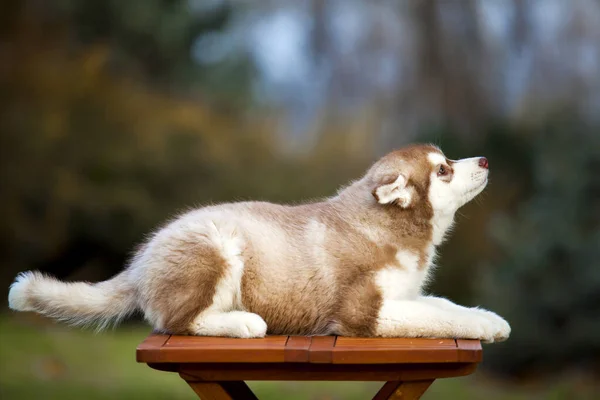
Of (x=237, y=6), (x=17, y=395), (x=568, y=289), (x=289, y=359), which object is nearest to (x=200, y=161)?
(x=237, y=6)

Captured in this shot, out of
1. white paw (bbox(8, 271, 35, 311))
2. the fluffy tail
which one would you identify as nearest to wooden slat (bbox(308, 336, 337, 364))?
the fluffy tail

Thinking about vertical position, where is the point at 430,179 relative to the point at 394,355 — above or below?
above

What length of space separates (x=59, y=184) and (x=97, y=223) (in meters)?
0.42

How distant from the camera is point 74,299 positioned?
2939mm

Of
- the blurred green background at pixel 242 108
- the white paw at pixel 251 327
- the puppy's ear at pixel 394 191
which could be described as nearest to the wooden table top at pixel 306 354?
the white paw at pixel 251 327

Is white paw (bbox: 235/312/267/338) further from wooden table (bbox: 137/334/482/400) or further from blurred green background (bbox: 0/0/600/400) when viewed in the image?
blurred green background (bbox: 0/0/600/400)

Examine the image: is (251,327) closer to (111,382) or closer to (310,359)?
(310,359)

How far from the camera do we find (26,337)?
6402 mm

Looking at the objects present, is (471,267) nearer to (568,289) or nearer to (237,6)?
(568,289)

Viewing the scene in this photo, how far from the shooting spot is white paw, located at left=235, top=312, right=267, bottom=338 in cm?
276

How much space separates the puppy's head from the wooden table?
0.48m

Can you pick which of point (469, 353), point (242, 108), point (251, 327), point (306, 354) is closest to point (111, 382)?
point (242, 108)

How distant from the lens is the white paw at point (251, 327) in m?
2.76

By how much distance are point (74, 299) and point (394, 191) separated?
1125 millimetres
